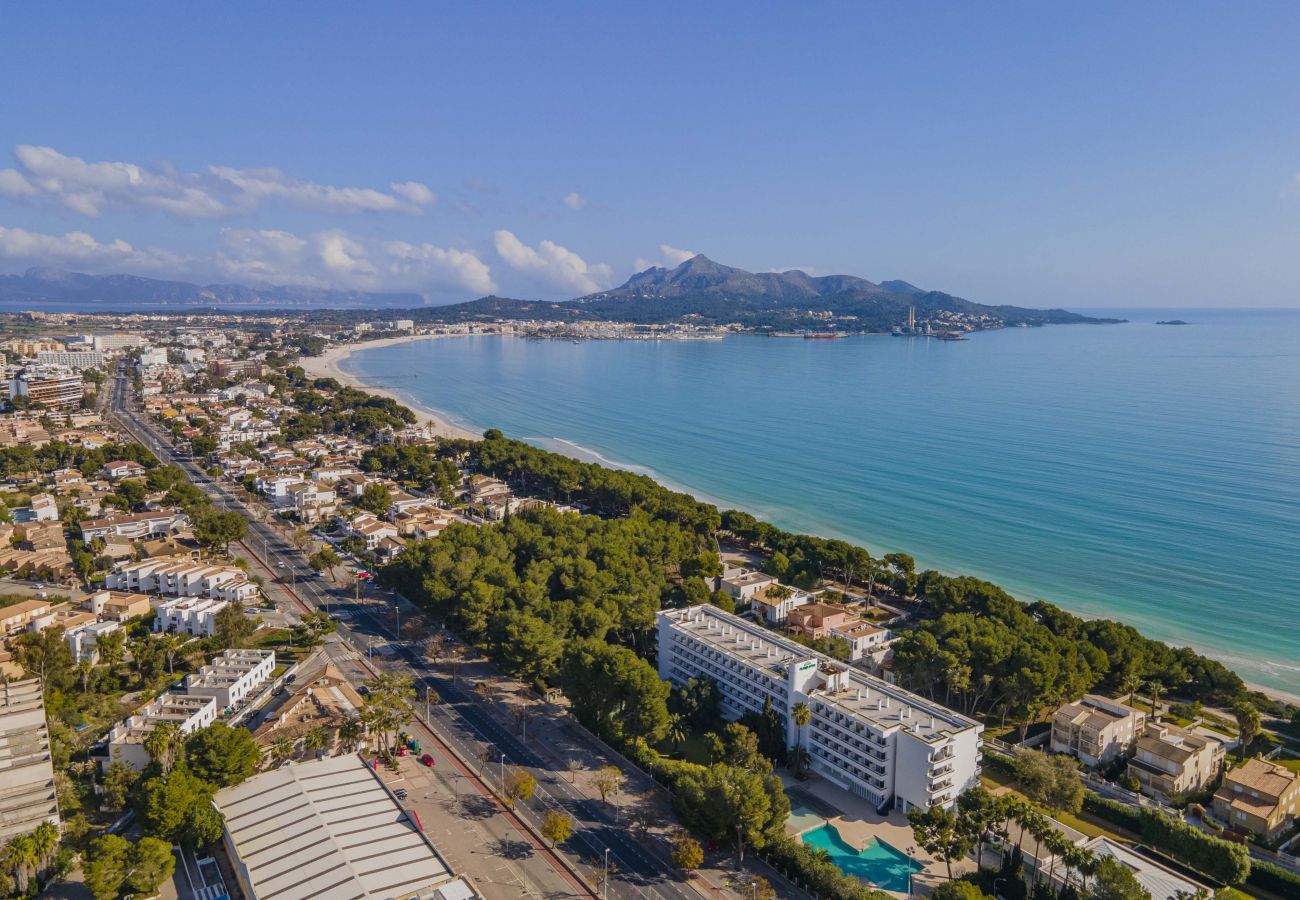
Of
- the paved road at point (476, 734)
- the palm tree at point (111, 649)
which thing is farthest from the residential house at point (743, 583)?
the palm tree at point (111, 649)

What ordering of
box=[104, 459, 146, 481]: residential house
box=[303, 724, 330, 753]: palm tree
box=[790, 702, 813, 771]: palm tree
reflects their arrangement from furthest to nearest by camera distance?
box=[104, 459, 146, 481]: residential house, box=[790, 702, 813, 771]: palm tree, box=[303, 724, 330, 753]: palm tree

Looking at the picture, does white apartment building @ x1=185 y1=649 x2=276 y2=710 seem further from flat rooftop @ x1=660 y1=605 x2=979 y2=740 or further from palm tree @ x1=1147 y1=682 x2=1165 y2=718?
palm tree @ x1=1147 y1=682 x2=1165 y2=718

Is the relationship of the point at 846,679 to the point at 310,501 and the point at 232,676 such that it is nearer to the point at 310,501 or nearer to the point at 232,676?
the point at 232,676

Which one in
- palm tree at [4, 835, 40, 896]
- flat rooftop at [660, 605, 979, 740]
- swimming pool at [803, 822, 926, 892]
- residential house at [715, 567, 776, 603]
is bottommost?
swimming pool at [803, 822, 926, 892]

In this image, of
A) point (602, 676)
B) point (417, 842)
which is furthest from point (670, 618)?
point (417, 842)

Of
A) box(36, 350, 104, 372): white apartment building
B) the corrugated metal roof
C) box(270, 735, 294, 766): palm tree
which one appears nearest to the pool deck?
the corrugated metal roof

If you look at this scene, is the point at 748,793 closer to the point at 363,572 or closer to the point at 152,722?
the point at 152,722

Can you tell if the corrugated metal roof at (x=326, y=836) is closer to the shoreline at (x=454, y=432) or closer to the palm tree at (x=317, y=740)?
the palm tree at (x=317, y=740)
